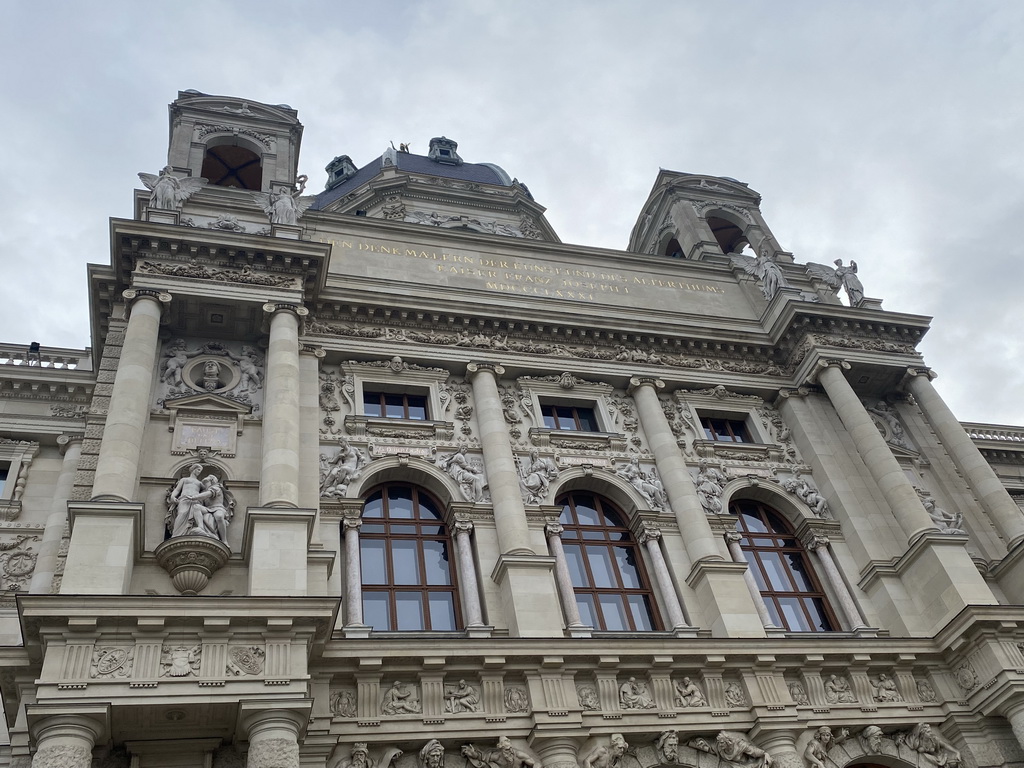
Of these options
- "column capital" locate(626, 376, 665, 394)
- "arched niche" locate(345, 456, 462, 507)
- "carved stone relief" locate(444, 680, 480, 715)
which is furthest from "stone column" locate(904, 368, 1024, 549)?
"carved stone relief" locate(444, 680, 480, 715)

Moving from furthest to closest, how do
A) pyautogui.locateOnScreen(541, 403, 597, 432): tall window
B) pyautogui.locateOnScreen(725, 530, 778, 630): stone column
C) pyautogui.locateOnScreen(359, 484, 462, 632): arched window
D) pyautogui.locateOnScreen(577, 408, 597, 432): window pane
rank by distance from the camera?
pyautogui.locateOnScreen(577, 408, 597, 432): window pane, pyautogui.locateOnScreen(541, 403, 597, 432): tall window, pyautogui.locateOnScreen(725, 530, 778, 630): stone column, pyautogui.locateOnScreen(359, 484, 462, 632): arched window

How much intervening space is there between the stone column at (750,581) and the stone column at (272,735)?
9088 millimetres

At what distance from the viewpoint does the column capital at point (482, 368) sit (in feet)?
64.6

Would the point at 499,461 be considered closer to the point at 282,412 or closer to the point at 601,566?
the point at 601,566

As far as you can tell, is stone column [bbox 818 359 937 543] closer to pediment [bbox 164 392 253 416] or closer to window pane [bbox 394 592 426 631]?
window pane [bbox 394 592 426 631]

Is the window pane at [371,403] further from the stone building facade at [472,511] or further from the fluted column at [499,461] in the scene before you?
the fluted column at [499,461]

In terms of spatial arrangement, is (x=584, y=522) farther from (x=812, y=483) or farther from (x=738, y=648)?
(x=812, y=483)

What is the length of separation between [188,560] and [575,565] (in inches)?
292

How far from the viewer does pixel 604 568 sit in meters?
17.6

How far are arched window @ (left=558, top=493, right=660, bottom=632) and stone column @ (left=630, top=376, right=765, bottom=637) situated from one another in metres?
1.07

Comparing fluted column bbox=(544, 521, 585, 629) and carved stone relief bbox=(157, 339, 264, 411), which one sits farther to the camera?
carved stone relief bbox=(157, 339, 264, 411)

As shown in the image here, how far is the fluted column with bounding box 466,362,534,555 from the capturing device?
16312 mm

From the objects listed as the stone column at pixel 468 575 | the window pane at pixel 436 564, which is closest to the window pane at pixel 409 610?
the window pane at pixel 436 564

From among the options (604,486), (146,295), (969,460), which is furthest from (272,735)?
(969,460)
